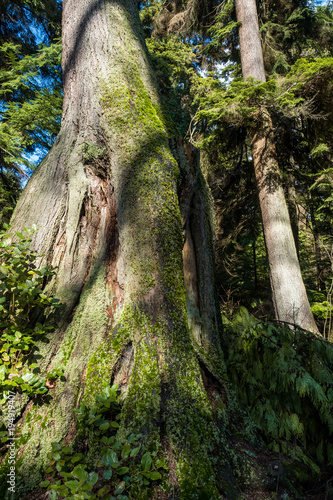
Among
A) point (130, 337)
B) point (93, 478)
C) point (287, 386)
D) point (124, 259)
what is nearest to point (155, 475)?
point (93, 478)

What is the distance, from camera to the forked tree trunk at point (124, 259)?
164cm

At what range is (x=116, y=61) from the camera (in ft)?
8.40

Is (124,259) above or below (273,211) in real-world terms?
below

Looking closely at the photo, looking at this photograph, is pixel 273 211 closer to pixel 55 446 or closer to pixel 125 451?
pixel 125 451

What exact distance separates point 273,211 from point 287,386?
457 cm

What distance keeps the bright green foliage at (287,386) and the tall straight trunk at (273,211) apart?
9.59 ft

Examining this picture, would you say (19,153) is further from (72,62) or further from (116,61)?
(116,61)

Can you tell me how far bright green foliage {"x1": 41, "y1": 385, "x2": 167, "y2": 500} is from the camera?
1.32m

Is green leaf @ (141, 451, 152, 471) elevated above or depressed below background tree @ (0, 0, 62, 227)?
below

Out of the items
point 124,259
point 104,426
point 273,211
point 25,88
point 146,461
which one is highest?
point 25,88

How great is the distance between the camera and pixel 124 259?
204cm

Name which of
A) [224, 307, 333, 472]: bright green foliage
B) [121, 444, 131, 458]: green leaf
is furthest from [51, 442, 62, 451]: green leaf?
[224, 307, 333, 472]: bright green foliage

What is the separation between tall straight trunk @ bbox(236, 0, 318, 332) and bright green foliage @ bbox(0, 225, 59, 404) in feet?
15.5

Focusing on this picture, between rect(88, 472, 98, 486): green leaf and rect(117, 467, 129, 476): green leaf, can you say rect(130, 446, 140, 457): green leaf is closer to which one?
rect(117, 467, 129, 476): green leaf
